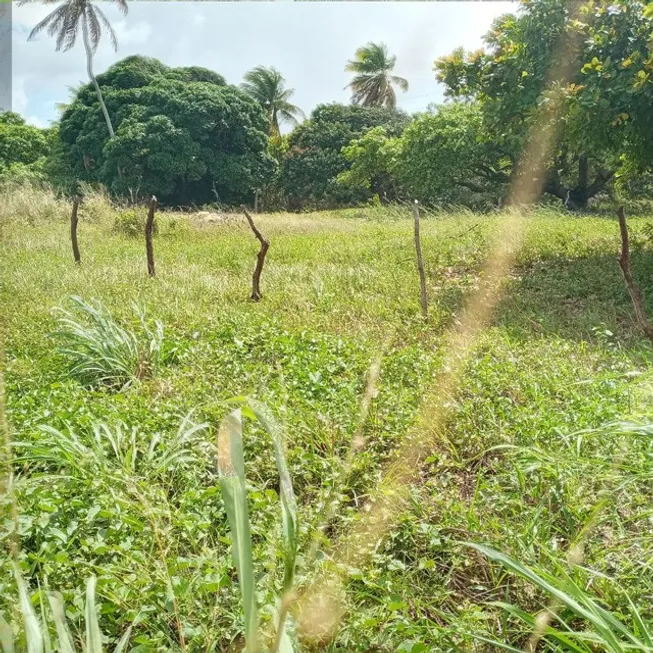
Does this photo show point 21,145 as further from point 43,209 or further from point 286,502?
point 286,502

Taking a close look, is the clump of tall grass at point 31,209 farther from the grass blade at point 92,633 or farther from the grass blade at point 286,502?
the grass blade at point 286,502

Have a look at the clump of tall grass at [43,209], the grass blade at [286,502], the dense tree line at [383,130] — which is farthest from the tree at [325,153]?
the grass blade at [286,502]

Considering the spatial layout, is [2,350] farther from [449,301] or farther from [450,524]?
[449,301]

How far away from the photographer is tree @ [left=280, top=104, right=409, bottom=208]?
28594 mm

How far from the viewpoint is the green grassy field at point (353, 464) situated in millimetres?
2031

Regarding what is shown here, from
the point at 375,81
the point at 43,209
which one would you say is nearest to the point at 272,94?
the point at 375,81

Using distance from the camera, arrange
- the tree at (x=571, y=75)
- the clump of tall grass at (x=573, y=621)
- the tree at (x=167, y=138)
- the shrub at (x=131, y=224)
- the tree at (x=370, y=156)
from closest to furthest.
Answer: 1. the clump of tall grass at (x=573, y=621)
2. the tree at (x=571, y=75)
3. the shrub at (x=131, y=224)
4. the tree at (x=370, y=156)
5. the tree at (x=167, y=138)

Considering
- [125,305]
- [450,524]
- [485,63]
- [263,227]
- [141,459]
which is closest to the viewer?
[450,524]

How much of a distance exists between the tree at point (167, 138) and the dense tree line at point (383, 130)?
59 millimetres

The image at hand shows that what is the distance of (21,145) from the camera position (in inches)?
1208

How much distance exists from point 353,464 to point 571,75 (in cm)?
691

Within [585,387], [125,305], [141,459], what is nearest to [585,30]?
[585,387]

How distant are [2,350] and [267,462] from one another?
3214 mm

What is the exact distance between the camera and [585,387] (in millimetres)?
3746
